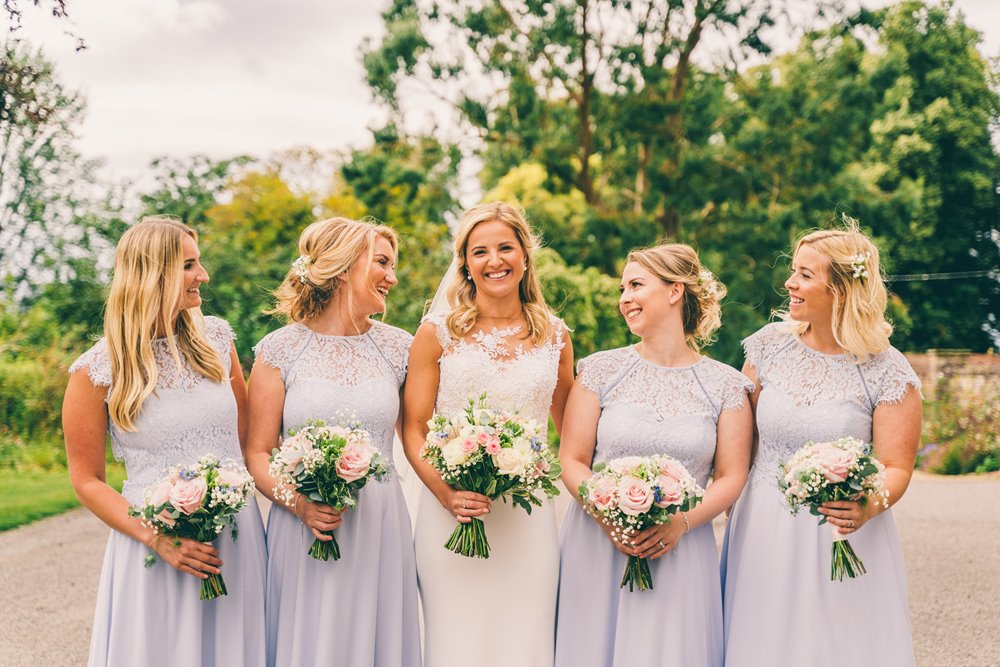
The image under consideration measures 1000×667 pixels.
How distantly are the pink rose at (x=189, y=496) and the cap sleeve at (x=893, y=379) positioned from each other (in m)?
3.41

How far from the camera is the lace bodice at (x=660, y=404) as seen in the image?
4.79 metres

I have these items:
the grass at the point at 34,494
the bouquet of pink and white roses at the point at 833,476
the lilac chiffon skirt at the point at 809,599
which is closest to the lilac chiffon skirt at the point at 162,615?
the lilac chiffon skirt at the point at 809,599

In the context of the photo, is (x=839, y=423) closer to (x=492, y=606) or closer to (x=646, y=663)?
(x=646, y=663)

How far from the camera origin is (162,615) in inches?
169

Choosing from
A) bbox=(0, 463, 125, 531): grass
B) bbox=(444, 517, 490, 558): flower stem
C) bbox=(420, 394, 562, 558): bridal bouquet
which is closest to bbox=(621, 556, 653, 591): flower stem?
bbox=(420, 394, 562, 558): bridal bouquet

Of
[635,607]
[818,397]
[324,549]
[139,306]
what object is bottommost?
[635,607]

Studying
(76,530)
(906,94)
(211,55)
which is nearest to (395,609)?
(76,530)

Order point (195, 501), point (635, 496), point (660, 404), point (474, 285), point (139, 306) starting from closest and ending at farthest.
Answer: point (195, 501) → point (635, 496) → point (139, 306) → point (660, 404) → point (474, 285)

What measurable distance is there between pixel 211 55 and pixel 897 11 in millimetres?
22242

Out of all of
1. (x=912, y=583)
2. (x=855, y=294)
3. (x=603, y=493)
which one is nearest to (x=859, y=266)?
(x=855, y=294)

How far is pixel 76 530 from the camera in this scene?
13.2 metres

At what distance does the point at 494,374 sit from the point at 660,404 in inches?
36.3

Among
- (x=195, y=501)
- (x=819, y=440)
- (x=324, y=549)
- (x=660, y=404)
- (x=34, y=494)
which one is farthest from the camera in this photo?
(x=34, y=494)

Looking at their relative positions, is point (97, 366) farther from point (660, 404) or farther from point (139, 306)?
point (660, 404)
